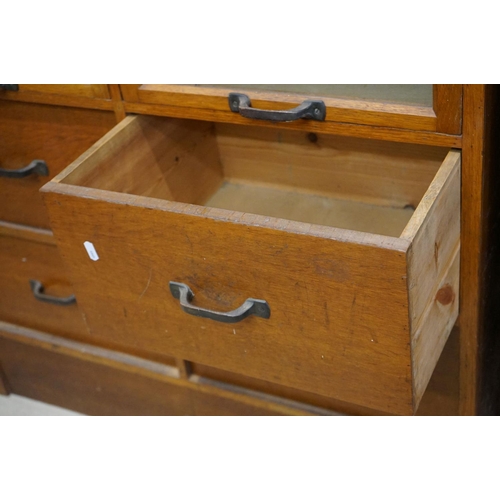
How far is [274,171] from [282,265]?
0.37m

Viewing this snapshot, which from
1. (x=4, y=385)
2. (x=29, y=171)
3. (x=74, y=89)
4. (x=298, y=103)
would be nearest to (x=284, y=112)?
(x=298, y=103)

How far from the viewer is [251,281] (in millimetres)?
793

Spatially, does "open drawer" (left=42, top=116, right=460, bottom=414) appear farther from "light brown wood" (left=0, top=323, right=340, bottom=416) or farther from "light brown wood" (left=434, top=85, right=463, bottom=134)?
"light brown wood" (left=0, top=323, right=340, bottom=416)

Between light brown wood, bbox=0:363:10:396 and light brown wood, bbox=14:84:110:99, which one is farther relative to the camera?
light brown wood, bbox=0:363:10:396

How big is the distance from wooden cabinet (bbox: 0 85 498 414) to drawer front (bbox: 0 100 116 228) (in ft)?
0.29

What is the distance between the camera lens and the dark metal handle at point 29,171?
108 centimetres

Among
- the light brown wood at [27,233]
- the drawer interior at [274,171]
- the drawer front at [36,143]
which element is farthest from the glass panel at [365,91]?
the light brown wood at [27,233]

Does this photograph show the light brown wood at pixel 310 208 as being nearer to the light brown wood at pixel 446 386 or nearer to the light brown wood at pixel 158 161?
the light brown wood at pixel 158 161

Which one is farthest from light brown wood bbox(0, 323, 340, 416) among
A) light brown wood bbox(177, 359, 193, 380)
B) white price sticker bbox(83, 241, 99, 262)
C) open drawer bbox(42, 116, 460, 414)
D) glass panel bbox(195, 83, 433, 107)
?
glass panel bbox(195, 83, 433, 107)

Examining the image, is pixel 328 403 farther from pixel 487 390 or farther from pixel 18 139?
pixel 18 139

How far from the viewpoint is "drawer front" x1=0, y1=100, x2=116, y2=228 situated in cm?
104

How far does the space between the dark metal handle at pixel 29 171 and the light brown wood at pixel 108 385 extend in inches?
12.0

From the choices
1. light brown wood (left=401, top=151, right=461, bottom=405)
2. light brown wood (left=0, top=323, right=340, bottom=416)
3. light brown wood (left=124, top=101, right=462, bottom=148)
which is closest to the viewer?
light brown wood (left=401, top=151, right=461, bottom=405)

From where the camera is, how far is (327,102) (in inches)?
33.9
